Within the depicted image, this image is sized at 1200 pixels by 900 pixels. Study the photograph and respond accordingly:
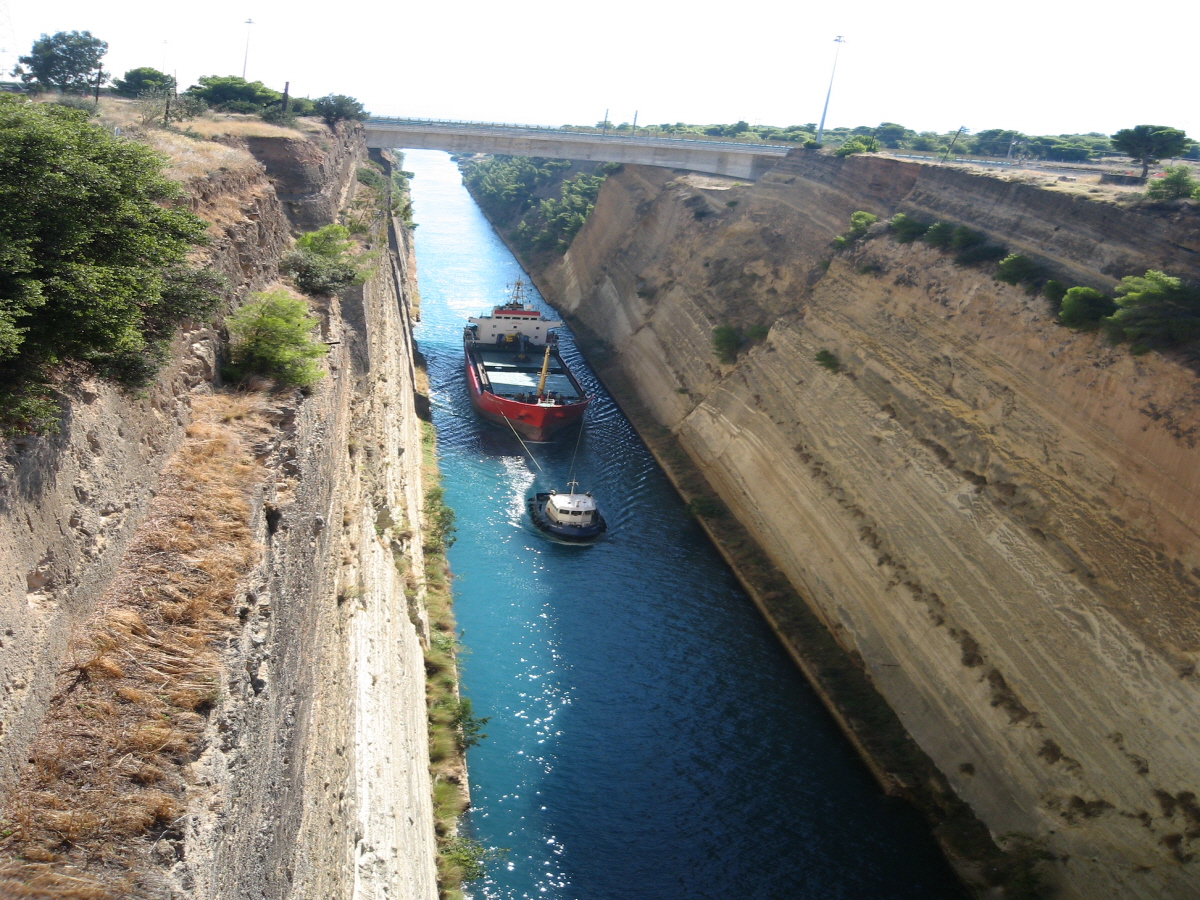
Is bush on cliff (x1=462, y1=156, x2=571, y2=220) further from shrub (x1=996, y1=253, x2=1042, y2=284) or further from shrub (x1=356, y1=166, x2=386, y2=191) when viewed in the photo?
shrub (x1=996, y1=253, x2=1042, y2=284)

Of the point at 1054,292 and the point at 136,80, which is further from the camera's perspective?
the point at 136,80

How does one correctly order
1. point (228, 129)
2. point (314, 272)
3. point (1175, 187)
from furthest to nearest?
1. point (228, 129)
2. point (1175, 187)
3. point (314, 272)

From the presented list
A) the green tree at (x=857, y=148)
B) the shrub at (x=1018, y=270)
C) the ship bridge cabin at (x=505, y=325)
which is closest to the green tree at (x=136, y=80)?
the ship bridge cabin at (x=505, y=325)

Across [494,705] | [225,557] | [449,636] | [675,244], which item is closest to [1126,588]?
[494,705]

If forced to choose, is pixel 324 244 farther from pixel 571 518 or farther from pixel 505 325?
pixel 505 325

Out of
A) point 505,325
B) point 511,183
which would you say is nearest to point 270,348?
point 505,325

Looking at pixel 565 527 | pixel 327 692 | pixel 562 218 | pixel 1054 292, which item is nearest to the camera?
pixel 327 692

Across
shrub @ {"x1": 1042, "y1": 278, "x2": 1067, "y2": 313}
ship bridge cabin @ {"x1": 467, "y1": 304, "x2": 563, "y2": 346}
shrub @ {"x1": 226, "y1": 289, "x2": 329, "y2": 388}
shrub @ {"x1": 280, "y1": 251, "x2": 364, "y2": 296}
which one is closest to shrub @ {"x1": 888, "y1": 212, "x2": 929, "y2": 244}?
shrub @ {"x1": 1042, "y1": 278, "x2": 1067, "y2": 313}

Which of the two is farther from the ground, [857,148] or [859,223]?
[857,148]
